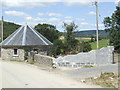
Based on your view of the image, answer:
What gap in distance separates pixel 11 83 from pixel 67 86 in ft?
12.0

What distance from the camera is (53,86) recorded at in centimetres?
1295

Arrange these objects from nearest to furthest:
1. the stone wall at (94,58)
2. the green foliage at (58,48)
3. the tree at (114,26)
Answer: the stone wall at (94,58) → the green foliage at (58,48) → the tree at (114,26)

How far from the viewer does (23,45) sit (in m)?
32.4

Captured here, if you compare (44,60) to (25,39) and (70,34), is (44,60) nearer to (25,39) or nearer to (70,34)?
(25,39)

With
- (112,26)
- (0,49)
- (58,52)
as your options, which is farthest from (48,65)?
(112,26)

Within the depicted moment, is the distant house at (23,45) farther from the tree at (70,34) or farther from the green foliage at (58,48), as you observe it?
the tree at (70,34)

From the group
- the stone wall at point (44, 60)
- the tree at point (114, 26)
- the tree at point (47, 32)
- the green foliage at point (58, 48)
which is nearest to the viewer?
the stone wall at point (44, 60)

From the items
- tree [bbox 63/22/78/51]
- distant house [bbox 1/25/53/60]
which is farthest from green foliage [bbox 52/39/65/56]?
tree [bbox 63/22/78/51]

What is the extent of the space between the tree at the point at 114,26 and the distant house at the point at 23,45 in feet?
56.0

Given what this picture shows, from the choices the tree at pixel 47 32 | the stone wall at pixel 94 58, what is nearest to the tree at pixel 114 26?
the tree at pixel 47 32

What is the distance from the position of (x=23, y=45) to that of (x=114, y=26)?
26.2 m

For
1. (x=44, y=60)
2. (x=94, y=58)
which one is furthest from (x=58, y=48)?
(x=94, y=58)

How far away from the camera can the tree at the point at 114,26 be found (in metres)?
46.9

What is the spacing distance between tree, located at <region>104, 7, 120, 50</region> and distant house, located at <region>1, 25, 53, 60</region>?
17.1 m
